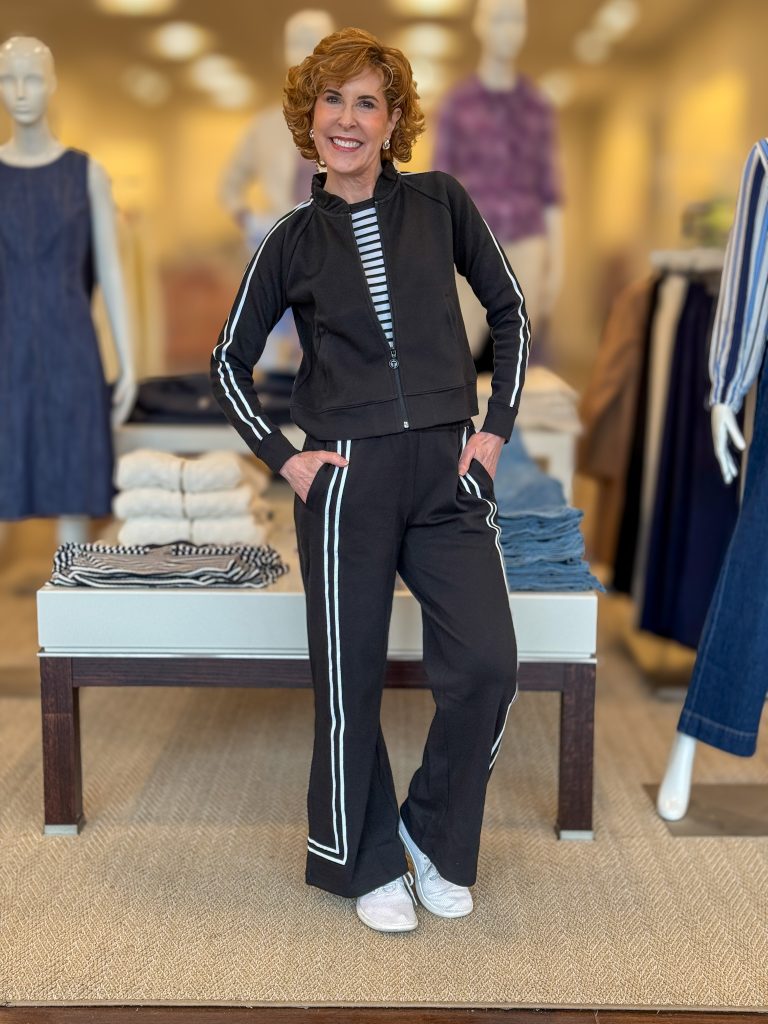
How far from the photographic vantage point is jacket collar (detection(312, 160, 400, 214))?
218 centimetres

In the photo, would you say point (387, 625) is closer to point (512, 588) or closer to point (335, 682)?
point (335, 682)

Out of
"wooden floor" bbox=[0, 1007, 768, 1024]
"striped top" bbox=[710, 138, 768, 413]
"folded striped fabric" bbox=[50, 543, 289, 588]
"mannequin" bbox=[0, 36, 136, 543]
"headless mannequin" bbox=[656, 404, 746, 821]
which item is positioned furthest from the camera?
"mannequin" bbox=[0, 36, 136, 543]

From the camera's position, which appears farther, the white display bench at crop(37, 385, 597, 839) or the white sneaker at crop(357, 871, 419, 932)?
the white display bench at crop(37, 385, 597, 839)

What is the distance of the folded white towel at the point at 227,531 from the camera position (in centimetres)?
301

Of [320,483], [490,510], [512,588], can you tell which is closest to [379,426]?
[320,483]

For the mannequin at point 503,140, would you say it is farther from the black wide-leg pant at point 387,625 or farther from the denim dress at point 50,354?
the black wide-leg pant at point 387,625

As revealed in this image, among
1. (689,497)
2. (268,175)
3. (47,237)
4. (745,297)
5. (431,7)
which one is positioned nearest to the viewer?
(745,297)

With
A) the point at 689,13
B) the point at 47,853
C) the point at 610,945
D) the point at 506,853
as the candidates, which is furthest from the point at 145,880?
the point at 689,13

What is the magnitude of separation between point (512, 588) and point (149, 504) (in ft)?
2.96

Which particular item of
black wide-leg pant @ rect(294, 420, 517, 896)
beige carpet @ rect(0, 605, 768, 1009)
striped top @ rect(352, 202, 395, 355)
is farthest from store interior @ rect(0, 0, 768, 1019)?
striped top @ rect(352, 202, 395, 355)

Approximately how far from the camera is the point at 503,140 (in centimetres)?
435

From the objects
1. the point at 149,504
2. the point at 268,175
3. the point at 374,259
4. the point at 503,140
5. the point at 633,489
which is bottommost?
the point at 633,489

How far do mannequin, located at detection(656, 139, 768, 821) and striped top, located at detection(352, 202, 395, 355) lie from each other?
2.74 ft

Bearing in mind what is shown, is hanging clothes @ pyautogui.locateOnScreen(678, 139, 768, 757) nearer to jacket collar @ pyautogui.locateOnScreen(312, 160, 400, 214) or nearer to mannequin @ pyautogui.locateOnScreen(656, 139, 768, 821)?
mannequin @ pyautogui.locateOnScreen(656, 139, 768, 821)
